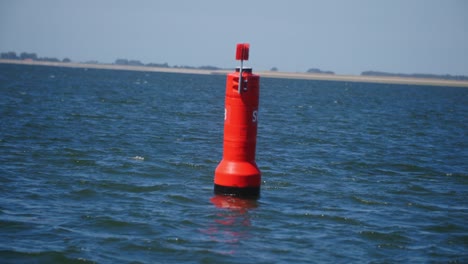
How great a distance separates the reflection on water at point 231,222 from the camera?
942 centimetres

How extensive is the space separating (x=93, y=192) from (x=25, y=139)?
839 cm

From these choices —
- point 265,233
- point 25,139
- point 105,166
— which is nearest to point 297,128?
point 25,139

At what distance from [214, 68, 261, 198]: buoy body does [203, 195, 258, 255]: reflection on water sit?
0.27 meters

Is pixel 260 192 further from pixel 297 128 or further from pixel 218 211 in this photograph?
pixel 297 128

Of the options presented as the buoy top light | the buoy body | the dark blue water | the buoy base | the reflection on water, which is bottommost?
the dark blue water

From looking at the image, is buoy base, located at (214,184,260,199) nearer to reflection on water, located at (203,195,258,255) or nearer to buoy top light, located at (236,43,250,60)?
reflection on water, located at (203,195,258,255)

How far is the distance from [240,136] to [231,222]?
6.28ft

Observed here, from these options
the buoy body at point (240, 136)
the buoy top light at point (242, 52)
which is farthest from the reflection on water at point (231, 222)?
the buoy top light at point (242, 52)

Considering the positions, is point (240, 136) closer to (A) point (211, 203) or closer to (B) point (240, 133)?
(B) point (240, 133)

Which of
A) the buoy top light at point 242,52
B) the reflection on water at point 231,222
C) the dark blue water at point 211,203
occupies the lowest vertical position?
the dark blue water at point 211,203

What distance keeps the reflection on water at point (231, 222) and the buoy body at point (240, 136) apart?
0.27 m

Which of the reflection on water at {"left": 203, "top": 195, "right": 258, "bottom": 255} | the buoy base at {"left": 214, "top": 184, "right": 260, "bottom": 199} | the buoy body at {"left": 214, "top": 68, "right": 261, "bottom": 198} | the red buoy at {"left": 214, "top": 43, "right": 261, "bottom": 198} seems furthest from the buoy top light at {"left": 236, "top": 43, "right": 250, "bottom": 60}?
the reflection on water at {"left": 203, "top": 195, "right": 258, "bottom": 255}

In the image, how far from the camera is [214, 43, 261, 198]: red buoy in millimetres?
11734

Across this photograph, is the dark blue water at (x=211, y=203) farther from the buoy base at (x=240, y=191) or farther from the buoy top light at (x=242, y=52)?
the buoy top light at (x=242, y=52)
